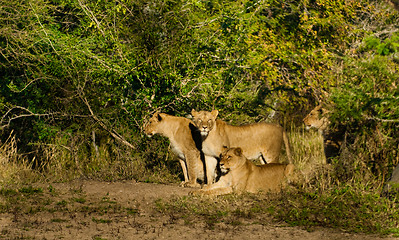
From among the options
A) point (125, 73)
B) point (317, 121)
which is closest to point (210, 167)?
point (125, 73)

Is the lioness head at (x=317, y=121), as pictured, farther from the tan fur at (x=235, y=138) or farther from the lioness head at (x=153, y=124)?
the lioness head at (x=153, y=124)

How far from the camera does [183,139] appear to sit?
37.2 ft

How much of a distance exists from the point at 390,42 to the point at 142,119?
5.31 meters

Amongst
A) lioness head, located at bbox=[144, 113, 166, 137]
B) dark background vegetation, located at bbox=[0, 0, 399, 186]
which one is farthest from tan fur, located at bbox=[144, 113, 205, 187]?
dark background vegetation, located at bbox=[0, 0, 399, 186]

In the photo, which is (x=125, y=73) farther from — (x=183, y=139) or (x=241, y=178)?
(x=241, y=178)

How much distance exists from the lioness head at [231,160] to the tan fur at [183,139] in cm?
114

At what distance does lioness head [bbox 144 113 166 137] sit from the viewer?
1143cm

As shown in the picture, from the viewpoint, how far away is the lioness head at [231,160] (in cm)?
1007

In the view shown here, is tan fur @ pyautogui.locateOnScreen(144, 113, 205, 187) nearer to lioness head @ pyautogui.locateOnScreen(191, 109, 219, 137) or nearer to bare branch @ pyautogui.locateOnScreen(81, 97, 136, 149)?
lioness head @ pyautogui.locateOnScreen(191, 109, 219, 137)

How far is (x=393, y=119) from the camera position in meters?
10.0

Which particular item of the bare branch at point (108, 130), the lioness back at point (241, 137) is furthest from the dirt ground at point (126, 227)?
the bare branch at point (108, 130)

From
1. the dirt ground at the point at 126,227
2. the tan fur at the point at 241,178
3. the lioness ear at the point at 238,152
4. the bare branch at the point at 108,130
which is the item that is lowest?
the dirt ground at the point at 126,227

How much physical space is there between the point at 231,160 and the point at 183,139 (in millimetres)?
1501

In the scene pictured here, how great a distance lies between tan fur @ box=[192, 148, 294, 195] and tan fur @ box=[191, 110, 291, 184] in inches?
21.9
